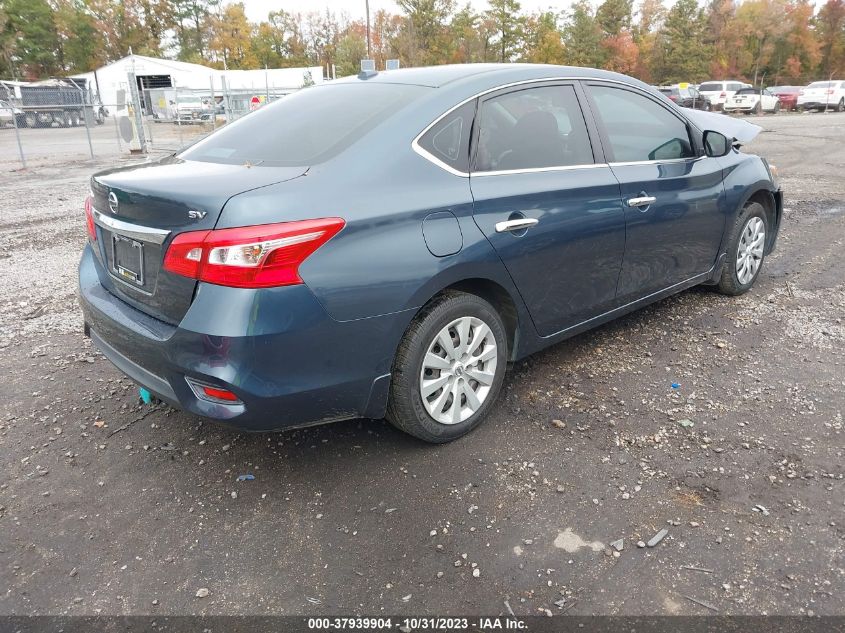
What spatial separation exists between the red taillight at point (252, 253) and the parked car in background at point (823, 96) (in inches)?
1516

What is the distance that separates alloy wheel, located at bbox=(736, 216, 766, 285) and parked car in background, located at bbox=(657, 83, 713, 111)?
Answer: 1001 inches

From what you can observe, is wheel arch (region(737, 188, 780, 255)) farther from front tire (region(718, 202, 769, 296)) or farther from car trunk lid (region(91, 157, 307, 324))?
car trunk lid (region(91, 157, 307, 324))

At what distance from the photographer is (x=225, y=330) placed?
2307 mm

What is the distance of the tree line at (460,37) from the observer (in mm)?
54875

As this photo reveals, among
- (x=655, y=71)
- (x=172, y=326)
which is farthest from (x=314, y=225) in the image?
(x=655, y=71)

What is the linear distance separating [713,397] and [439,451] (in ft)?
5.20

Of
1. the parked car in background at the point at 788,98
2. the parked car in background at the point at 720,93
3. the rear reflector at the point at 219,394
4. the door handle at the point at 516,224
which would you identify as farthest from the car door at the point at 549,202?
the parked car in background at the point at 788,98

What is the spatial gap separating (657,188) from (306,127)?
2.09 meters

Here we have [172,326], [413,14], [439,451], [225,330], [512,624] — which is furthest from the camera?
[413,14]

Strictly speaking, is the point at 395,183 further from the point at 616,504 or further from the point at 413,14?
the point at 413,14

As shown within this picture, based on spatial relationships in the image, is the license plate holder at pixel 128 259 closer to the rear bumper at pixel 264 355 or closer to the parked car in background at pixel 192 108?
the rear bumper at pixel 264 355

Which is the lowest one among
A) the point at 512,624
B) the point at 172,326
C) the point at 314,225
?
the point at 512,624

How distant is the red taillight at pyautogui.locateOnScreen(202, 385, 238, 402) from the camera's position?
241 cm

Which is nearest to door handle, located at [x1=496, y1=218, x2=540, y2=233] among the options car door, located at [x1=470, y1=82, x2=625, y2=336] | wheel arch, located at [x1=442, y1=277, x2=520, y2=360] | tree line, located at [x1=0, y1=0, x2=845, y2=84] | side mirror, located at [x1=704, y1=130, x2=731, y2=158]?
car door, located at [x1=470, y1=82, x2=625, y2=336]
